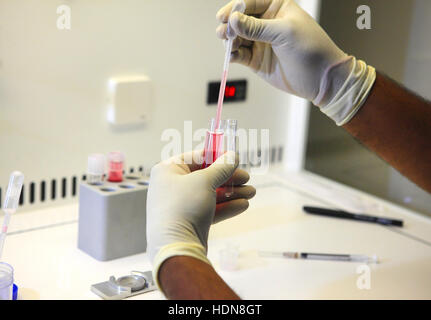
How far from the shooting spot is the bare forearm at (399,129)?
1.14 m

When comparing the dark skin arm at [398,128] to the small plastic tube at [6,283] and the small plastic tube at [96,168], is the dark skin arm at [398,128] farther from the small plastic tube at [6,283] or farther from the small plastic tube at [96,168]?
the small plastic tube at [6,283]

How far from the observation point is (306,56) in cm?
113

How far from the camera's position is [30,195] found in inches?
54.7

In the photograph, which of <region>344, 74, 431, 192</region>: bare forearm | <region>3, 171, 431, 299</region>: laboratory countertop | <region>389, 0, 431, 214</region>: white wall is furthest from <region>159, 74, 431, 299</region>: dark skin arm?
<region>389, 0, 431, 214</region>: white wall

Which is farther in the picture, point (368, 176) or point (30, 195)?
point (368, 176)

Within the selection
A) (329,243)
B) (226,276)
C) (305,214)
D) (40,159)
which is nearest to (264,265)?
(226,276)

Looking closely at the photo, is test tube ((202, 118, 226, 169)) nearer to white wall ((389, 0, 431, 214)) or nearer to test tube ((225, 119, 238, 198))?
test tube ((225, 119, 238, 198))

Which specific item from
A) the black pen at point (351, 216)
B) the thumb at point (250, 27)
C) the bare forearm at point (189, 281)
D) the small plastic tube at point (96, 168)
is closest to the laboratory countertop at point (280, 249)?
the black pen at point (351, 216)

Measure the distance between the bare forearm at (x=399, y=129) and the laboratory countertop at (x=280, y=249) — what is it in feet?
0.71

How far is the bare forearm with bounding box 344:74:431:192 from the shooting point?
1.14m

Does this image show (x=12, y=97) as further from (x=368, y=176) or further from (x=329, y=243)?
(x=368, y=176)

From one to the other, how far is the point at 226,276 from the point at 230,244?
0.43 feet

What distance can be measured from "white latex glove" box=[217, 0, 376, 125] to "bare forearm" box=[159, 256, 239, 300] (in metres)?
0.43
